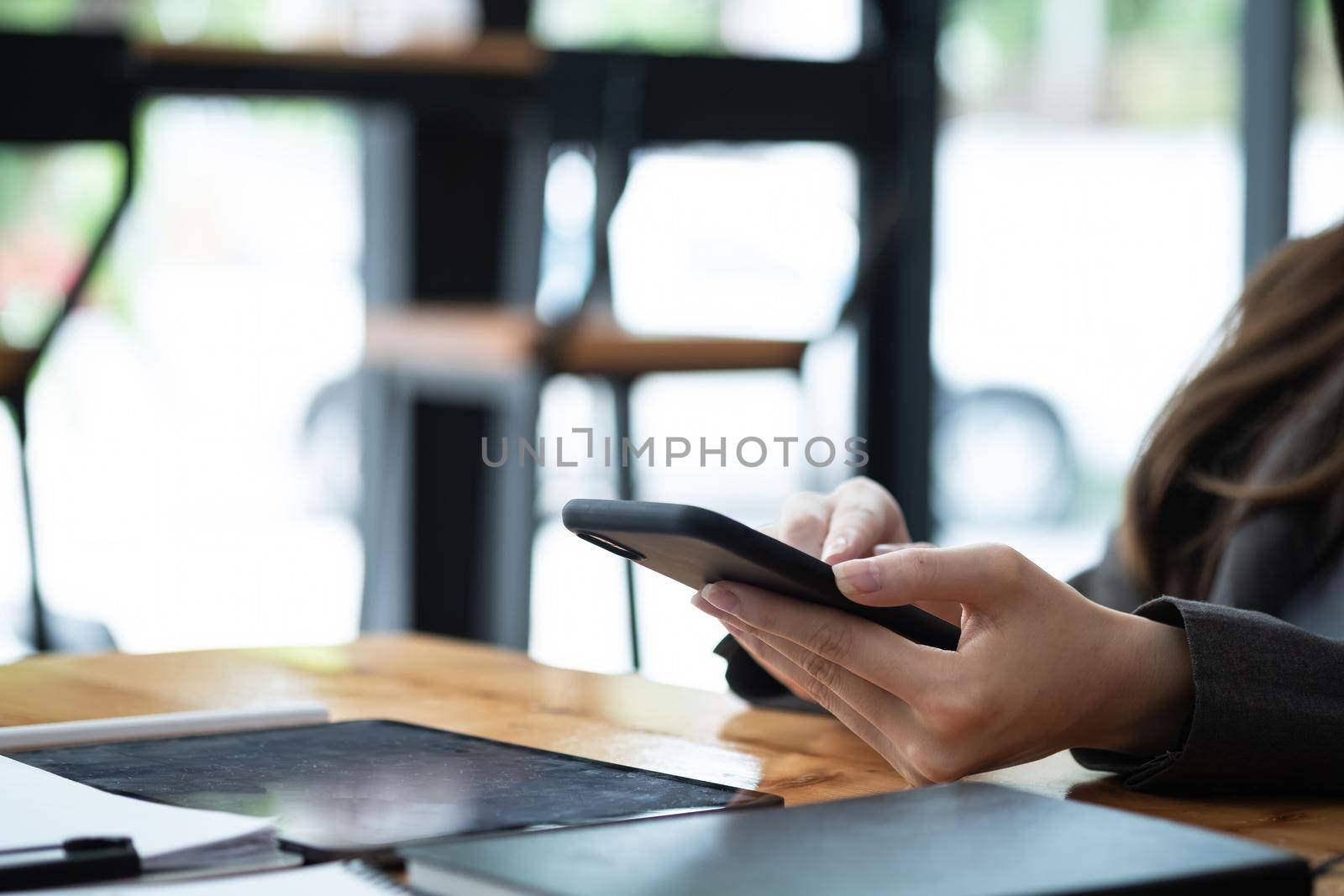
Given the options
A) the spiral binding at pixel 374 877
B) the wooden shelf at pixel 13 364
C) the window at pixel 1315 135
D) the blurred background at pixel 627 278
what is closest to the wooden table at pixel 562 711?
the spiral binding at pixel 374 877

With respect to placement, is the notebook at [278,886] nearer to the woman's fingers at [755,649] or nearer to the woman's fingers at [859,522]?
the woman's fingers at [755,649]

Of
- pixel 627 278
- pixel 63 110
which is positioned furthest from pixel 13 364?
pixel 627 278

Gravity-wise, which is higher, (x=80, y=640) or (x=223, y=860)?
(x=223, y=860)

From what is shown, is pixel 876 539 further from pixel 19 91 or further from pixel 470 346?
pixel 19 91

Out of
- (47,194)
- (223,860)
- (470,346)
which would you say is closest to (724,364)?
(470,346)

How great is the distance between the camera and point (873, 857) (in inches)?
18.8

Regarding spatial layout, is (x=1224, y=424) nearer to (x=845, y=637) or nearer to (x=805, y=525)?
(x=805, y=525)

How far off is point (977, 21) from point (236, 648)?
253 centimetres

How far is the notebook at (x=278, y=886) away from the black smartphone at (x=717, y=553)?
157mm

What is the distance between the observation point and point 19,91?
202cm

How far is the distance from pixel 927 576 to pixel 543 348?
146cm

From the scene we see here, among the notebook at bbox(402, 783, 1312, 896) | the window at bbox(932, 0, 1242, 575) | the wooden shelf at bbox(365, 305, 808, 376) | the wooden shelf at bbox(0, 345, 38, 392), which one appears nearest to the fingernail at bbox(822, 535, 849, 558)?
the notebook at bbox(402, 783, 1312, 896)

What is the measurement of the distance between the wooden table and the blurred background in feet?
3.99

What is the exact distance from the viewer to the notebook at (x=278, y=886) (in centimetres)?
48
